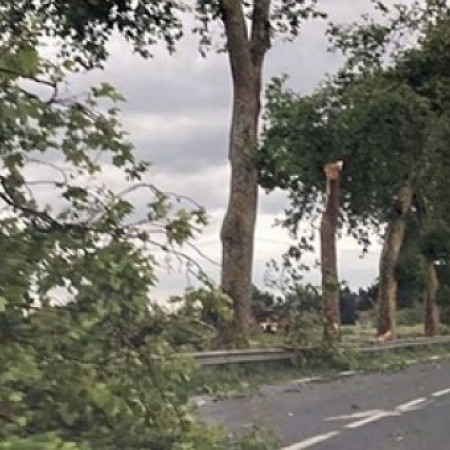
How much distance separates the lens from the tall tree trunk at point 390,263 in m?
41.3

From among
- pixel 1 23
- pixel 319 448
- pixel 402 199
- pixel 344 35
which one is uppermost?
pixel 344 35

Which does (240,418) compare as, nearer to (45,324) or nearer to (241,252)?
(45,324)

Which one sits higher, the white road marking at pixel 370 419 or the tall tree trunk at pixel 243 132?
the tall tree trunk at pixel 243 132

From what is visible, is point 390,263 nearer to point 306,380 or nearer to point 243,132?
point 243,132

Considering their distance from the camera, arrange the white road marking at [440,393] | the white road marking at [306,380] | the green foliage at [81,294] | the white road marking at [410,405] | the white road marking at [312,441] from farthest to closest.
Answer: the white road marking at [306,380] < the white road marking at [440,393] < the white road marking at [410,405] < the white road marking at [312,441] < the green foliage at [81,294]

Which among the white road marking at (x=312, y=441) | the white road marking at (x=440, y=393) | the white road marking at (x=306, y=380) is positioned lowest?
the white road marking at (x=312, y=441)

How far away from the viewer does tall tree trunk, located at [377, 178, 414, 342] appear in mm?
41312

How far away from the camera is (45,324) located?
5.26 meters

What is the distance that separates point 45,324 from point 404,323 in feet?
230

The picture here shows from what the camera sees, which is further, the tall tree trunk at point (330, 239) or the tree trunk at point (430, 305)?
the tree trunk at point (430, 305)

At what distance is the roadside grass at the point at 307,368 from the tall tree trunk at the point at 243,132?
2618 mm

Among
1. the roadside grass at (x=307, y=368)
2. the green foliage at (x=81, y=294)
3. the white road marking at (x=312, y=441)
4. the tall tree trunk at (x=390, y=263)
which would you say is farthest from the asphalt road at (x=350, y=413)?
the tall tree trunk at (x=390, y=263)

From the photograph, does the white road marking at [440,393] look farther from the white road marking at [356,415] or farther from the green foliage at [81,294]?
the green foliage at [81,294]

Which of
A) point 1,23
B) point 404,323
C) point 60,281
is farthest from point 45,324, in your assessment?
point 404,323
